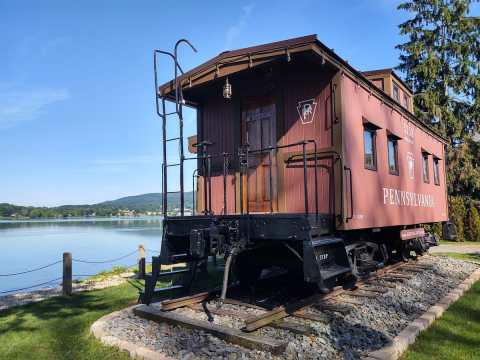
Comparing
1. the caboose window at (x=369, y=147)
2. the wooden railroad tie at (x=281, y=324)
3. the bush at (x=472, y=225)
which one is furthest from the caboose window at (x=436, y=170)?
the bush at (x=472, y=225)

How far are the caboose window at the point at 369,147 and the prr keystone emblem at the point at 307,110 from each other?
121 centimetres

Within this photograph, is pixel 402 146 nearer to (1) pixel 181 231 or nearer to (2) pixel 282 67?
(2) pixel 282 67

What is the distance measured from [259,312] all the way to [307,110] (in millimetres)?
3384

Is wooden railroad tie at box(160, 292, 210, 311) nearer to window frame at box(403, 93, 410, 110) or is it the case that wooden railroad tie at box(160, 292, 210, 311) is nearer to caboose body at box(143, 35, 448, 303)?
caboose body at box(143, 35, 448, 303)

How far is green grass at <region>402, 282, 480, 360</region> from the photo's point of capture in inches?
176

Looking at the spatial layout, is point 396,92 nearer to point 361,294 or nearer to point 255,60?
point 255,60

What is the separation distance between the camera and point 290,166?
7.15 meters

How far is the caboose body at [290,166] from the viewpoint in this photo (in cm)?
594

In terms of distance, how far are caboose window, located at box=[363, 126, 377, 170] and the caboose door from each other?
1.67 metres

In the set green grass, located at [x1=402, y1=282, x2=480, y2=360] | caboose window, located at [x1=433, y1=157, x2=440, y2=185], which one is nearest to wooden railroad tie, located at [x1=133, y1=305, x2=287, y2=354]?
green grass, located at [x1=402, y1=282, x2=480, y2=360]

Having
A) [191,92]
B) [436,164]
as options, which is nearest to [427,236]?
[436,164]

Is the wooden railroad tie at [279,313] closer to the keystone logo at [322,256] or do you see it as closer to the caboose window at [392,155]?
the keystone logo at [322,256]

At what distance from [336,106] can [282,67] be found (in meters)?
1.38

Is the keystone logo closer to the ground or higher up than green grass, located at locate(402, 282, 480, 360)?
higher up
